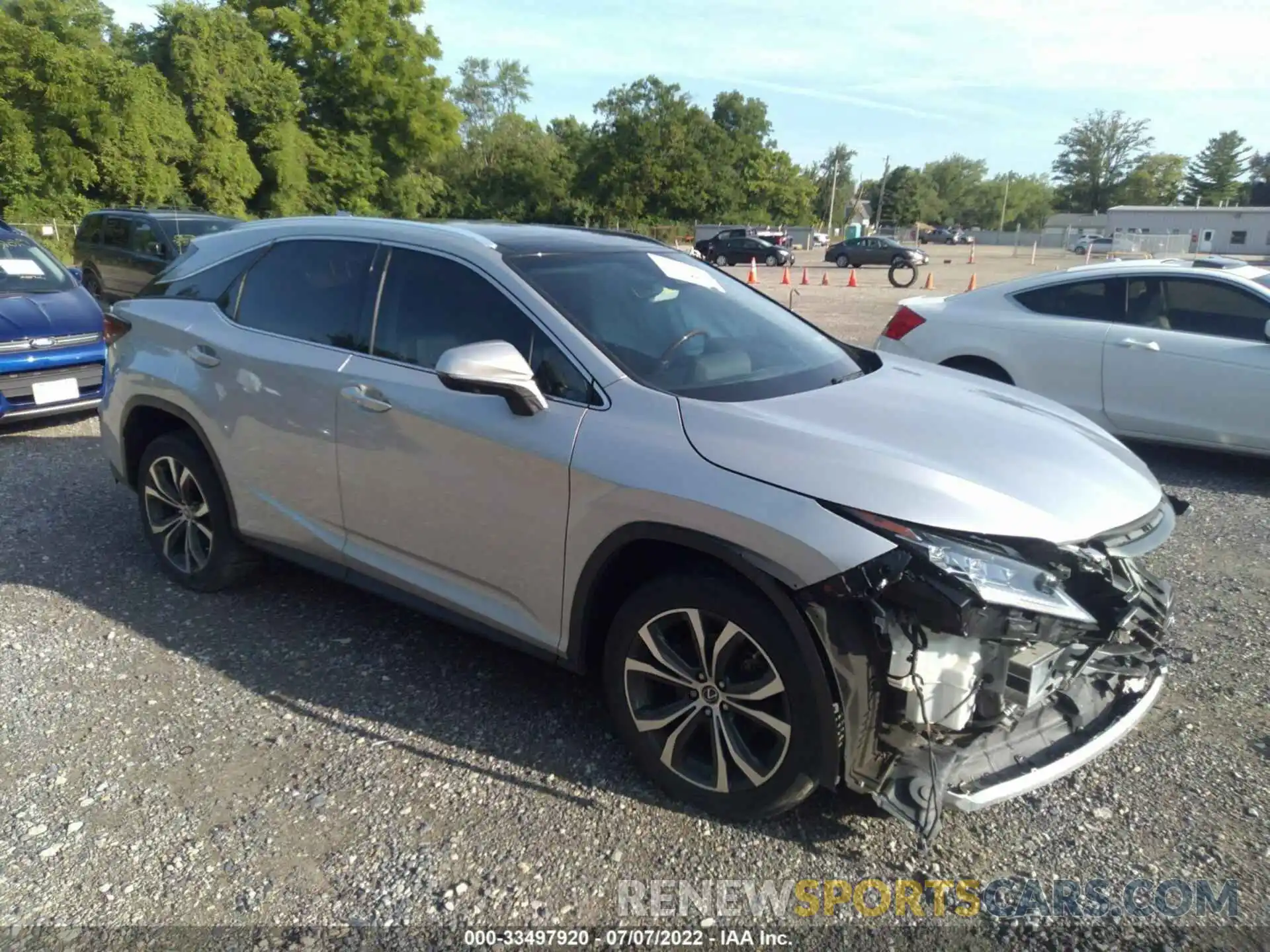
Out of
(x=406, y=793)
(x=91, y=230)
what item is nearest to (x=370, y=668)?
(x=406, y=793)

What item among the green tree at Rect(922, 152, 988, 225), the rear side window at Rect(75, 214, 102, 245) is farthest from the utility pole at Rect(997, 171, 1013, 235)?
the rear side window at Rect(75, 214, 102, 245)

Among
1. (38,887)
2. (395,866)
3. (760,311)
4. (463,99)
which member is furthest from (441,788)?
(463,99)

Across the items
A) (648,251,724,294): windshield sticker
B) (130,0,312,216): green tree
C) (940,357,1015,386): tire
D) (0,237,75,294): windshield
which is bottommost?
(940,357,1015,386): tire

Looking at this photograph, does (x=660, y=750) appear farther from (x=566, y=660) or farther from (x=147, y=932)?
(x=147, y=932)

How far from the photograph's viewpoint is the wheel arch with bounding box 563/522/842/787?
2.59 metres

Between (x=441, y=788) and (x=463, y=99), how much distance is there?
92.8m

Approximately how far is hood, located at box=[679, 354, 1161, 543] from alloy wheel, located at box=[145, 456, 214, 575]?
2700 mm

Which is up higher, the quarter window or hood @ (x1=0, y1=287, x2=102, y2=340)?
the quarter window

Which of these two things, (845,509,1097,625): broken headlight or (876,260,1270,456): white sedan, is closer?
(845,509,1097,625): broken headlight

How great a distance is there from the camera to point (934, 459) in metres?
2.76

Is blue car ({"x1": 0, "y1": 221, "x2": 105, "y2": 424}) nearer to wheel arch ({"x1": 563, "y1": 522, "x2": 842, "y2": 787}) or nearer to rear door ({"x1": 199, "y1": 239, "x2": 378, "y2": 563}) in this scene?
rear door ({"x1": 199, "y1": 239, "x2": 378, "y2": 563})

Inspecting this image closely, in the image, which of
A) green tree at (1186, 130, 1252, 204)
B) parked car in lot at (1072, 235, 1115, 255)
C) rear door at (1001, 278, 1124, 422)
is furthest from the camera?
green tree at (1186, 130, 1252, 204)

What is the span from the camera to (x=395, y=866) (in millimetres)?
2766

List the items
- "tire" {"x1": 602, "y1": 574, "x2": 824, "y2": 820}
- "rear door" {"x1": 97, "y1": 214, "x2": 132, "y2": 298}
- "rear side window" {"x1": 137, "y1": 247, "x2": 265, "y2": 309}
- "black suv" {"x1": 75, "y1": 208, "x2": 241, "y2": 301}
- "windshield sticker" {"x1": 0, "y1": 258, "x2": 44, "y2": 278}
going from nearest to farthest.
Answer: "tire" {"x1": 602, "y1": 574, "x2": 824, "y2": 820}
"rear side window" {"x1": 137, "y1": 247, "x2": 265, "y2": 309}
"windshield sticker" {"x1": 0, "y1": 258, "x2": 44, "y2": 278}
"black suv" {"x1": 75, "y1": 208, "x2": 241, "y2": 301}
"rear door" {"x1": 97, "y1": 214, "x2": 132, "y2": 298}
